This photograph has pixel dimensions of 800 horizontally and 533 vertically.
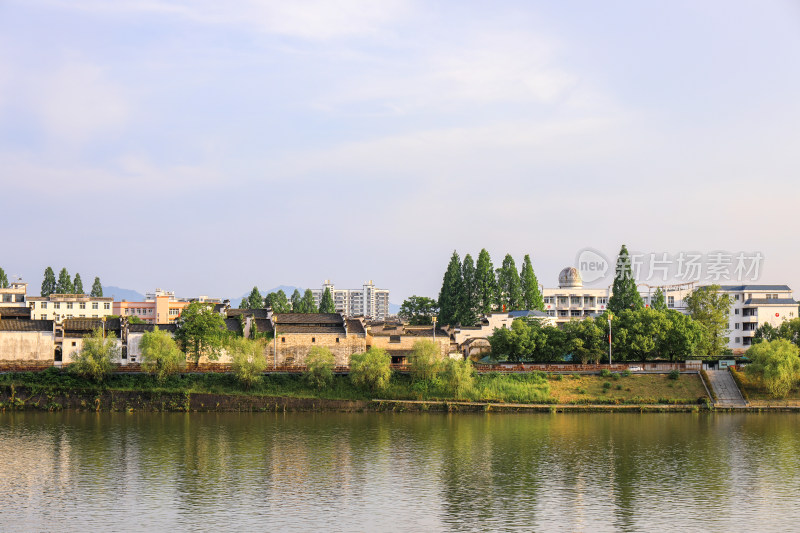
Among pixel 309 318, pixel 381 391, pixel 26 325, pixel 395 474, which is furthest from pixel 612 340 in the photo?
pixel 26 325

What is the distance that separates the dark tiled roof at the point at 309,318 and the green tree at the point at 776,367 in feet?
131

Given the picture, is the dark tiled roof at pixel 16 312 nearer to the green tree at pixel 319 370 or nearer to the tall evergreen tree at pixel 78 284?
the green tree at pixel 319 370

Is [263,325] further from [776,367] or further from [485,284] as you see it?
[776,367]

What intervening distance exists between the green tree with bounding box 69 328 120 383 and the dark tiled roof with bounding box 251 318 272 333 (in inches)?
567

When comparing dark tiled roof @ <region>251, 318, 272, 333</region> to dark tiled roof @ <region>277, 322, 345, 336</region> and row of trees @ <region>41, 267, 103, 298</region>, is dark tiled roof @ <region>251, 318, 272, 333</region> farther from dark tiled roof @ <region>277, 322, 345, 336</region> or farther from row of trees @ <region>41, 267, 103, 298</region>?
row of trees @ <region>41, 267, 103, 298</region>

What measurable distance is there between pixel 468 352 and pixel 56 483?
58732 millimetres

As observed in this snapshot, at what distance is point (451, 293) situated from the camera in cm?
11619

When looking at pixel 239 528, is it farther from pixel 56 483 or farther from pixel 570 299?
pixel 570 299

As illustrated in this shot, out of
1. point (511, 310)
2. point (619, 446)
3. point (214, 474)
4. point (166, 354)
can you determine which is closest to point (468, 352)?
point (511, 310)

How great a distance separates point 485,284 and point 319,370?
4353cm

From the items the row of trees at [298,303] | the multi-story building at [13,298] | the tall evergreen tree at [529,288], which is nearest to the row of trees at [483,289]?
the tall evergreen tree at [529,288]

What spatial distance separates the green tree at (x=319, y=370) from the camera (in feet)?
251

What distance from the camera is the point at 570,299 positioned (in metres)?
132

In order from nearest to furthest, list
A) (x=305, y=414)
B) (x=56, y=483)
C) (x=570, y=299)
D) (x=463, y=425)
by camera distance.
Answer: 1. (x=56, y=483)
2. (x=463, y=425)
3. (x=305, y=414)
4. (x=570, y=299)
